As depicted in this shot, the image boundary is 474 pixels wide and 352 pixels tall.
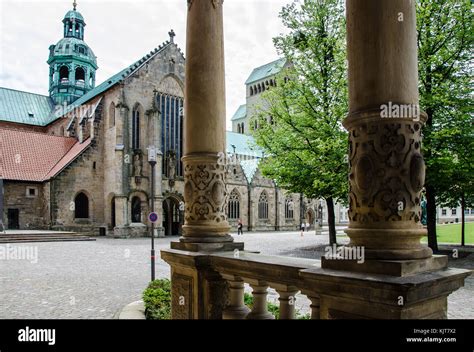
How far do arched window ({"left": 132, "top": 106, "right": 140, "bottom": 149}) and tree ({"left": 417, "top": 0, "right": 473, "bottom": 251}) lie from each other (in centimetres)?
2630

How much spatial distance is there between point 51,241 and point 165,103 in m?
17.3

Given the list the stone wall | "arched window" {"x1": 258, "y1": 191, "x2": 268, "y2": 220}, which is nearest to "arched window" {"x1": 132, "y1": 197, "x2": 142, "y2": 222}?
the stone wall

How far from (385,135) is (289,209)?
49.4m

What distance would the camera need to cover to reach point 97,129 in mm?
35281

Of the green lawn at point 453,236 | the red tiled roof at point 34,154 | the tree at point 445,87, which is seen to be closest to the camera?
the tree at point 445,87

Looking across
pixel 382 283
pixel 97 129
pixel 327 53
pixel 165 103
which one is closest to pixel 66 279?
pixel 382 283

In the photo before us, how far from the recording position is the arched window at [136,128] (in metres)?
35.4

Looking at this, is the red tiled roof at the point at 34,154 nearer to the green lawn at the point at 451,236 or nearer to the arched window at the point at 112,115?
the arched window at the point at 112,115

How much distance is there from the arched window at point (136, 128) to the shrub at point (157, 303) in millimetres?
29506

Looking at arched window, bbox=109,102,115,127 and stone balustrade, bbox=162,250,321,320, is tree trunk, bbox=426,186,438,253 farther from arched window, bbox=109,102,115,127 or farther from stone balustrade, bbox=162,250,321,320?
arched window, bbox=109,102,115,127

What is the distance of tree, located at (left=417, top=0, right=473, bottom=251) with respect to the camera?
42.2 ft

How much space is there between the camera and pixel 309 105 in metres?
16.8

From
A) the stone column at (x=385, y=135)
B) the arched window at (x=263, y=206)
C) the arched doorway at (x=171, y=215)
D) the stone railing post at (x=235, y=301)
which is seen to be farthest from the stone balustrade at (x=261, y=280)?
the arched window at (x=263, y=206)
